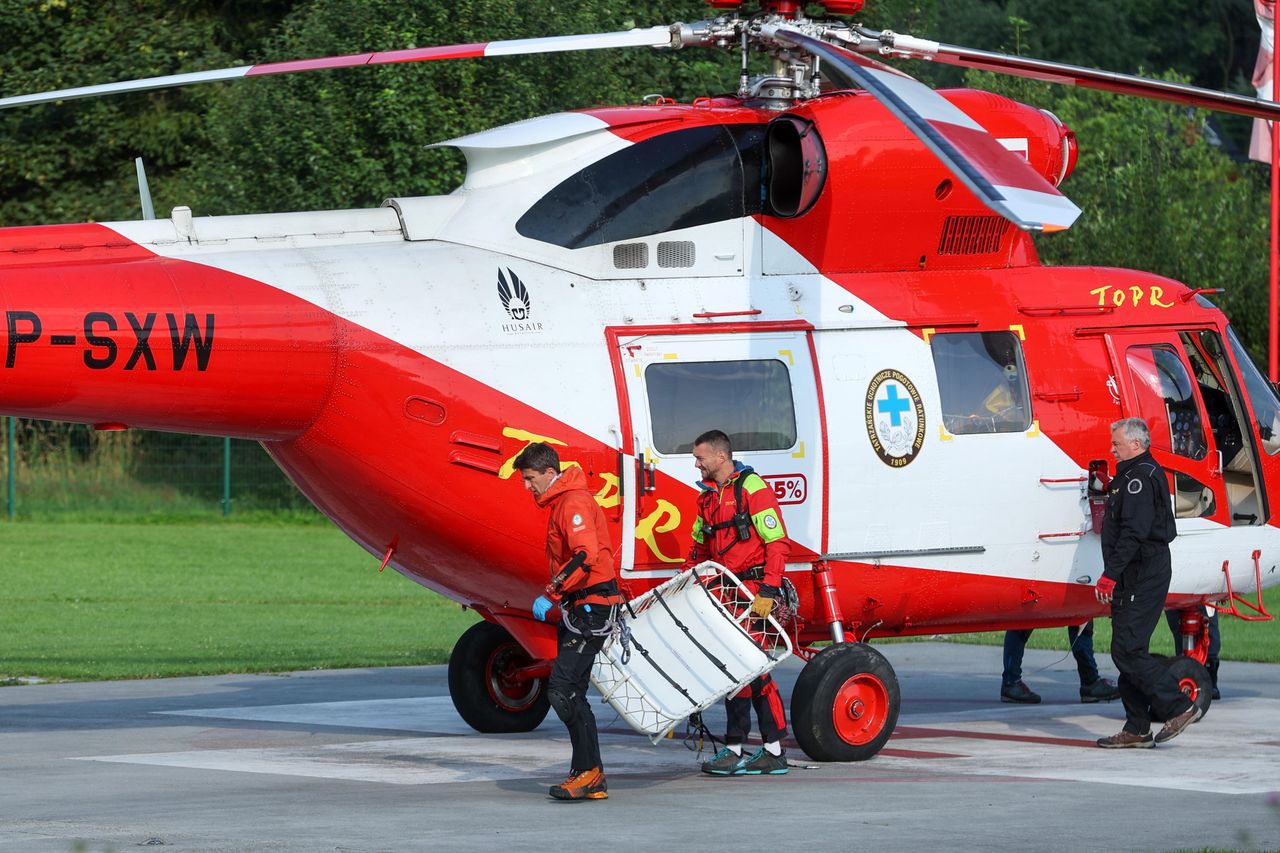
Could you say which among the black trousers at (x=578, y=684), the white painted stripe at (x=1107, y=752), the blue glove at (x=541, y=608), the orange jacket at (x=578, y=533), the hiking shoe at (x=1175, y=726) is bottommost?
the white painted stripe at (x=1107, y=752)

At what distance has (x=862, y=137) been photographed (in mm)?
11586

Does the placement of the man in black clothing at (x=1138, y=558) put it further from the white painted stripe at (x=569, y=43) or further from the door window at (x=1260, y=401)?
the white painted stripe at (x=569, y=43)

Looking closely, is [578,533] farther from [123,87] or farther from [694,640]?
[123,87]

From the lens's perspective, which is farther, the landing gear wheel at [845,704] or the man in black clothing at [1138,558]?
the man in black clothing at [1138,558]

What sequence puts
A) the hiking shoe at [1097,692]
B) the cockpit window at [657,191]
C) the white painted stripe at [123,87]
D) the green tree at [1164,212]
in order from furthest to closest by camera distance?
the green tree at [1164,212] → the hiking shoe at [1097,692] → the cockpit window at [657,191] → the white painted stripe at [123,87]

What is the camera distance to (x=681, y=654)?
10703 mm

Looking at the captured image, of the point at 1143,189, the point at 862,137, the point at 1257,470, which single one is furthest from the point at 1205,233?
the point at 862,137

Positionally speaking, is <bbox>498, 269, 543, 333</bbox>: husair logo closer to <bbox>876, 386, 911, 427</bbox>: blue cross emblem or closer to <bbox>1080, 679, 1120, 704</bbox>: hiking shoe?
<bbox>876, 386, 911, 427</bbox>: blue cross emblem

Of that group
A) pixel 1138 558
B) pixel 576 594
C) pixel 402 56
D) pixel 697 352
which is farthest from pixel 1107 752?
pixel 402 56

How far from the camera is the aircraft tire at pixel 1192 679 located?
12805 millimetres

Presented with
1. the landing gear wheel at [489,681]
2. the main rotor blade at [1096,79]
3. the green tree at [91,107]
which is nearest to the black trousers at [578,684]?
the landing gear wheel at [489,681]

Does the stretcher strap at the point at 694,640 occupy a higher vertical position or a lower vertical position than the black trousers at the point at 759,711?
higher

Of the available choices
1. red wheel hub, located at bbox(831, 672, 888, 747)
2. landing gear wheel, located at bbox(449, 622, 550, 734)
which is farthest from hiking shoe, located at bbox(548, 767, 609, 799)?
landing gear wheel, located at bbox(449, 622, 550, 734)

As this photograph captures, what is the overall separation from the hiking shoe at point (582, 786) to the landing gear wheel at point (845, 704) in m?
1.61
